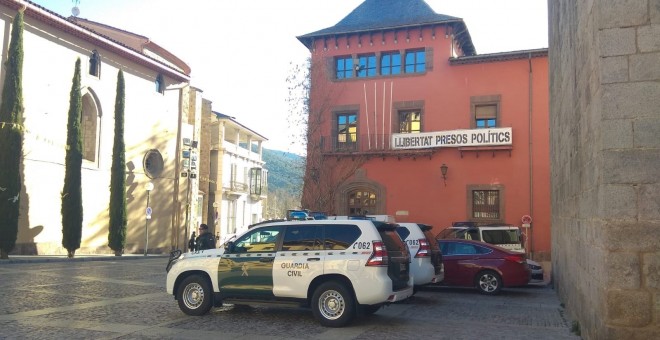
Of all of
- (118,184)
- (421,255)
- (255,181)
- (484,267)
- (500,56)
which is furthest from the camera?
(255,181)

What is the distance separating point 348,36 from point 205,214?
29.0m

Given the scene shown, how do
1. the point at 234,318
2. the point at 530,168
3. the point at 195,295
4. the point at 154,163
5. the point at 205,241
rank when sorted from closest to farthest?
the point at 234,318
the point at 195,295
the point at 205,241
the point at 530,168
the point at 154,163

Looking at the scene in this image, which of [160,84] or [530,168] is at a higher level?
[160,84]

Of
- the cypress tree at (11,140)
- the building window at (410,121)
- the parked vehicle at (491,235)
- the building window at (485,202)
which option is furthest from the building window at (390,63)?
the cypress tree at (11,140)

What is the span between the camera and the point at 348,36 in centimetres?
3028

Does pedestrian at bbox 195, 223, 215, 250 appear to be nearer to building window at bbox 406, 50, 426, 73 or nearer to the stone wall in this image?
the stone wall

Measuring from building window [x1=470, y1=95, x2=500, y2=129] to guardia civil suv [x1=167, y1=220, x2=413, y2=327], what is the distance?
61.6ft

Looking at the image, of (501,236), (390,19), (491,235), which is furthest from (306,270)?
(390,19)

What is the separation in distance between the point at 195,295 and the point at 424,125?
66.4ft

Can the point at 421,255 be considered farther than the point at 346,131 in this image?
No

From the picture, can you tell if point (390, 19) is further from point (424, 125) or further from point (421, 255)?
point (421, 255)

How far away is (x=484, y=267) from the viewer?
49.6 feet

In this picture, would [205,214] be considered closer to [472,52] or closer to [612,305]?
[472,52]

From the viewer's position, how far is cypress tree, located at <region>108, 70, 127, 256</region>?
102ft
